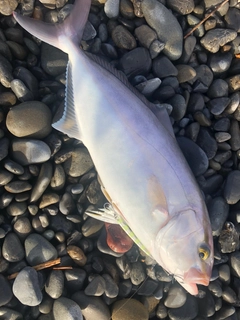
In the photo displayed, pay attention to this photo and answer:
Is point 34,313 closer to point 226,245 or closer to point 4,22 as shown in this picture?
point 226,245

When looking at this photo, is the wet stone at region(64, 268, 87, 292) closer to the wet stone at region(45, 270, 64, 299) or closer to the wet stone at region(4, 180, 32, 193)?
the wet stone at region(45, 270, 64, 299)

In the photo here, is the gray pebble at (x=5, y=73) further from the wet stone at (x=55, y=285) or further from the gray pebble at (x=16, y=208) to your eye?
the wet stone at (x=55, y=285)

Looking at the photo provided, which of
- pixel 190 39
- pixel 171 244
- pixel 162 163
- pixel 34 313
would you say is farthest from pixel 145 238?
pixel 190 39

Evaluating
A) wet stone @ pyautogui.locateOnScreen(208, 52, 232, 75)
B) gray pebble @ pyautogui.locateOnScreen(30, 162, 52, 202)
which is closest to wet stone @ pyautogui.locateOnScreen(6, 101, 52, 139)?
gray pebble @ pyautogui.locateOnScreen(30, 162, 52, 202)

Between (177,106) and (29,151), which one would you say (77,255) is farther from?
(177,106)

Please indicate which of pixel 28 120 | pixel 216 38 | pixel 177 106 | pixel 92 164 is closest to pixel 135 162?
pixel 92 164
